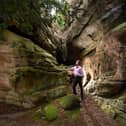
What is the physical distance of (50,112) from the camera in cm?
1361

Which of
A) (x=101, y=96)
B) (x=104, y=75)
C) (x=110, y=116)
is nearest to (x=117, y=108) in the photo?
(x=110, y=116)

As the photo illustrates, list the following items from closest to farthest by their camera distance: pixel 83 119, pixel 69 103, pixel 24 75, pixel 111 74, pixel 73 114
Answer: pixel 83 119
pixel 73 114
pixel 69 103
pixel 24 75
pixel 111 74

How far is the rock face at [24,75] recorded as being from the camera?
14.2 metres

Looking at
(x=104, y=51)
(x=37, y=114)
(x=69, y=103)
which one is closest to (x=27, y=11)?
(x=37, y=114)

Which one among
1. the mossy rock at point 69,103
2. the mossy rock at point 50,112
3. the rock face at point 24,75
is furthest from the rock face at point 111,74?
the mossy rock at point 50,112

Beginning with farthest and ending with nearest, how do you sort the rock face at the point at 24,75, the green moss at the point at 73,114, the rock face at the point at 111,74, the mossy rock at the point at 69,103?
1. the rock face at the point at 111,74
2. the mossy rock at the point at 69,103
3. the rock face at the point at 24,75
4. the green moss at the point at 73,114

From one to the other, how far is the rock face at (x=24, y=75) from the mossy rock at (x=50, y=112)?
0.93 m

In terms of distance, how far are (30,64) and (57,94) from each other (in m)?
2.39

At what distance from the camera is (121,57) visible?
18031 millimetres

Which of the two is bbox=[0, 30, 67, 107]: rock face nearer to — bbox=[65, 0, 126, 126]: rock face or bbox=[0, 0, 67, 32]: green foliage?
bbox=[0, 0, 67, 32]: green foliage

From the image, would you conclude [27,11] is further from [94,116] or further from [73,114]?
[94,116]

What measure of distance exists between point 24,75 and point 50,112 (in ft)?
9.14

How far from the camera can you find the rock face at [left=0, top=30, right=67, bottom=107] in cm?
1421

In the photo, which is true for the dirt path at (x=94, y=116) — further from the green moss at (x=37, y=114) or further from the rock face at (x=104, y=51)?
the green moss at (x=37, y=114)
